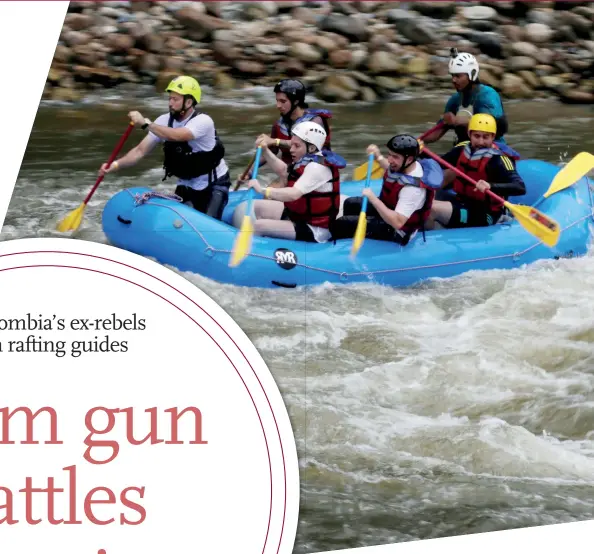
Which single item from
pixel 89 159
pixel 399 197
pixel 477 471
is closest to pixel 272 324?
pixel 399 197

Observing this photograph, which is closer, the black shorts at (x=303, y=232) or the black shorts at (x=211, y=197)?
the black shorts at (x=303, y=232)

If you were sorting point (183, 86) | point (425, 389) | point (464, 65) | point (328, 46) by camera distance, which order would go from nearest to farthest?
point (425, 389) → point (183, 86) → point (464, 65) → point (328, 46)

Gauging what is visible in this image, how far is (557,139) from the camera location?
24.1ft

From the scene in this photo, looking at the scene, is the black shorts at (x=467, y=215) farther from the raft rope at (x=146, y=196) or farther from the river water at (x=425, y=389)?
the raft rope at (x=146, y=196)

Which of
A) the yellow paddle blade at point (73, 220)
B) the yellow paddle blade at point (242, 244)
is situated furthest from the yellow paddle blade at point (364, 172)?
the yellow paddle blade at point (73, 220)

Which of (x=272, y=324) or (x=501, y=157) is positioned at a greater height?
(x=501, y=157)

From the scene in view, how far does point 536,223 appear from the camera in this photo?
5.95 metres

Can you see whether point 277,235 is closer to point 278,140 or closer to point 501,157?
point 278,140

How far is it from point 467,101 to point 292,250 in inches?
53.9

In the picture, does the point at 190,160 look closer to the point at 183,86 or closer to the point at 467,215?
the point at 183,86

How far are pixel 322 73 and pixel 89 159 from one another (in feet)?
4.99

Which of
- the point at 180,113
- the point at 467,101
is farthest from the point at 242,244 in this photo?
the point at 467,101

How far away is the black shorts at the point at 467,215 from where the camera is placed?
6.02m

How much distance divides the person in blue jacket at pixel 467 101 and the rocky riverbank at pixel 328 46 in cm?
110
